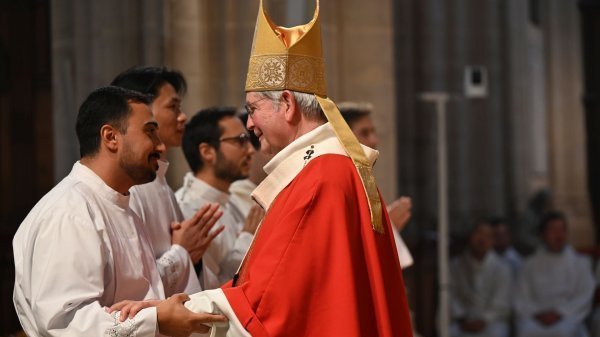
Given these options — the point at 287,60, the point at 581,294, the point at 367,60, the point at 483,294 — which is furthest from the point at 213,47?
the point at 581,294

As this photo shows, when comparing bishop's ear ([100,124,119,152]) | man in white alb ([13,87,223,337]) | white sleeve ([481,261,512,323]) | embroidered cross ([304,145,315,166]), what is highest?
bishop's ear ([100,124,119,152])

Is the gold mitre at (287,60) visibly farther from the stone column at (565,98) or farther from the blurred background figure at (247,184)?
the stone column at (565,98)

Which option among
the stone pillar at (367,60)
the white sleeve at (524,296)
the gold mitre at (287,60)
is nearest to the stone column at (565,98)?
the white sleeve at (524,296)

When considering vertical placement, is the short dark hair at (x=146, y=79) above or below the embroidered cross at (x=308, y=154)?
above

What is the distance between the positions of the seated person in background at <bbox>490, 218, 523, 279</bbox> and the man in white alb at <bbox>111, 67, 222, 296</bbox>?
20.9 feet

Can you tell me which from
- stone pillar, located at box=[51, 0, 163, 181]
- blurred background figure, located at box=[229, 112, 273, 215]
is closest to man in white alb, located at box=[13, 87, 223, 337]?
blurred background figure, located at box=[229, 112, 273, 215]

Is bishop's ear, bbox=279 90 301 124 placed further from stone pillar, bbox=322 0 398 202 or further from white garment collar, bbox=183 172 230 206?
stone pillar, bbox=322 0 398 202

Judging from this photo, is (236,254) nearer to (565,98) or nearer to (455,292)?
(455,292)

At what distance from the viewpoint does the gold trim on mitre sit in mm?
4125

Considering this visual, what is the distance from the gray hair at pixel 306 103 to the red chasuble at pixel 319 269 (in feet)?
0.70

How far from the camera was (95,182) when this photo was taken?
13.9ft

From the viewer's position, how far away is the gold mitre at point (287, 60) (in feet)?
14.0

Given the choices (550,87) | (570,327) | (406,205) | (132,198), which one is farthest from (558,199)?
(132,198)

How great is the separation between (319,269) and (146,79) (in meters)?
1.58
